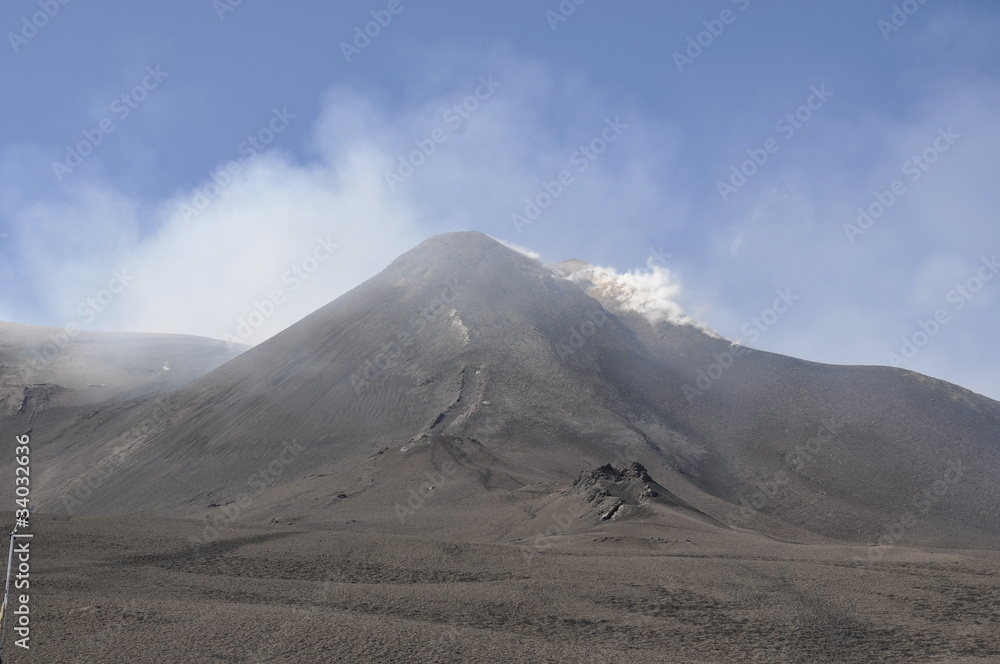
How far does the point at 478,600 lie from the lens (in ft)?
82.5

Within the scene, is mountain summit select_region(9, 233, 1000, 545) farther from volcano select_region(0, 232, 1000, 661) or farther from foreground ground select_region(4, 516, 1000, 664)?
foreground ground select_region(4, 516, 1000, 664)

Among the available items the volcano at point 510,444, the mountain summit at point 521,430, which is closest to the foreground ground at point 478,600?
the volcano at point 510,444

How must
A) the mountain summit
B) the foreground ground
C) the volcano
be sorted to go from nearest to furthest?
the foreground ground, the volcano, the mountain summit

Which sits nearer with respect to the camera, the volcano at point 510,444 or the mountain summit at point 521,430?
the volcano at point 510,444

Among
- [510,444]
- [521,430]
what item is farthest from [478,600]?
[521,430]

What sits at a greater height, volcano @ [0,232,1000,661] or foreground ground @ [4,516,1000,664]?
volcano @ [0,232,1000,661]

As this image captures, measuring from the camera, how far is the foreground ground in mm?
20312

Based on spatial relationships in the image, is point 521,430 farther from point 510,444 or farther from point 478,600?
point 478,600

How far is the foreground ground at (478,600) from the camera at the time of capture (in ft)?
66.6

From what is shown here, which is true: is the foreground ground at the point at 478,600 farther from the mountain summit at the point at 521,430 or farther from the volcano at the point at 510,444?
the mountain summit at the point at 521,430

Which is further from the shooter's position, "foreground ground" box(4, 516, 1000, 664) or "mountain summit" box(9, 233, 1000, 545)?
"mountain summit" box(9, 233, 1000, 545)

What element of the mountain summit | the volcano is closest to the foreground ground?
the volcano

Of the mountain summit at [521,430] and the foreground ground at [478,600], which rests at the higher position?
the mountain summit at [521,430]

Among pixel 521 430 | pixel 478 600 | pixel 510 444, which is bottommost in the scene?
pixel 478 600
